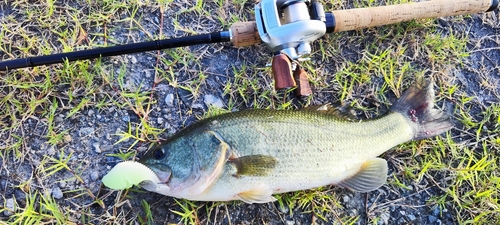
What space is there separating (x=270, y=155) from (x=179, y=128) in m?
0.80

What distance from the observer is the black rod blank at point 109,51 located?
2.96 meters

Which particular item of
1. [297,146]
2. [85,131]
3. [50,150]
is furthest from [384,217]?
[50,150]

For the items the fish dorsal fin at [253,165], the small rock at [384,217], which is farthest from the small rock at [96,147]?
the small rock at [384,217]

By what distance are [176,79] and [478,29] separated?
2621 mm

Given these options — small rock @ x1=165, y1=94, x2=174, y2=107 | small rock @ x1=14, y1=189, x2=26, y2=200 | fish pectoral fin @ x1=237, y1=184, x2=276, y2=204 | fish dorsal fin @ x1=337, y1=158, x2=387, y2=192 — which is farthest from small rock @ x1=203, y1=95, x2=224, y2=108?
small rock @ x1=14, y1=189, x2=26, y2=200

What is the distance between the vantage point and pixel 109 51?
120 inches

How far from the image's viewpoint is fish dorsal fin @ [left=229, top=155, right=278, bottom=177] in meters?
2.79

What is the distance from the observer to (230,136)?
2.85m

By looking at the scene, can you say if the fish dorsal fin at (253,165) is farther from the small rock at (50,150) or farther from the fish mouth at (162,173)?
the small rock at (50,150)

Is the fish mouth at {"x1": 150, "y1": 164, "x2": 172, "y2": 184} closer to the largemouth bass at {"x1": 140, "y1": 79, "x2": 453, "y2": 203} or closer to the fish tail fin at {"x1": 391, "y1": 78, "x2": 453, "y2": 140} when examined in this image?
the largemouth bass at {"x1": 140, "y1": 79, "x2": 453, "y2": 203}

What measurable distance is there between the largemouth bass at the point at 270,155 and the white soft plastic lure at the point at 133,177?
0.02 meters

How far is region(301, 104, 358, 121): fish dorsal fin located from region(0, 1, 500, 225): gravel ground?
30cm

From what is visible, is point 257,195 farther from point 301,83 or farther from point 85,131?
point 85,131

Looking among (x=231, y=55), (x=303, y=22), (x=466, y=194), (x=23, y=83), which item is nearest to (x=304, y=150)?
(x=303, y=22)
